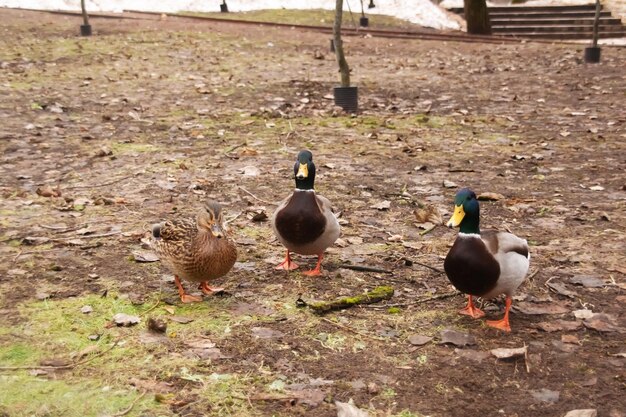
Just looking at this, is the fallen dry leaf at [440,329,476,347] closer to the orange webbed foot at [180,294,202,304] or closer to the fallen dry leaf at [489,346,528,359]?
the fallen dry leaf at [489,346,528,359]

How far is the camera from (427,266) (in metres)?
4.84

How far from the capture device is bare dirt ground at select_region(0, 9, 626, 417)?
3363mm

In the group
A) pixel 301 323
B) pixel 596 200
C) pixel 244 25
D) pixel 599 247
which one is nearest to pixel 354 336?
pixel 301 323

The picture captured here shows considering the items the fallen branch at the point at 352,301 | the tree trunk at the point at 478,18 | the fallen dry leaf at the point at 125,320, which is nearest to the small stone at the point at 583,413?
the fallen branch at the point at 352,301

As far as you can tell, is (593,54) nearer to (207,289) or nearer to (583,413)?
(207,289)

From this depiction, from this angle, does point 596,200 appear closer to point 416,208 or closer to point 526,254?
point 416,208

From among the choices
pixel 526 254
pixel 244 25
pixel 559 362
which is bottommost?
pixel 559 362

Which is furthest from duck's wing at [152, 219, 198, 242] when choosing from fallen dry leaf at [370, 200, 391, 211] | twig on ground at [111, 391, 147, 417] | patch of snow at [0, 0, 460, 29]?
patch of snow at [0, 0, 460, 29]

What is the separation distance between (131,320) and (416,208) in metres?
2.96

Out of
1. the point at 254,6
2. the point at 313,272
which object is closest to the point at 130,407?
the point at 313,272

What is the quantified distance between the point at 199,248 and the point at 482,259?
1595 millimetres

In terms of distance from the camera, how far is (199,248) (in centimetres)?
406

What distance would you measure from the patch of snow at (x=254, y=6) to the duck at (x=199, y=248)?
806 inches

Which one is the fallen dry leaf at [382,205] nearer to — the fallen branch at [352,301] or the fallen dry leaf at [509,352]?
the fallen branch at [352,301]
